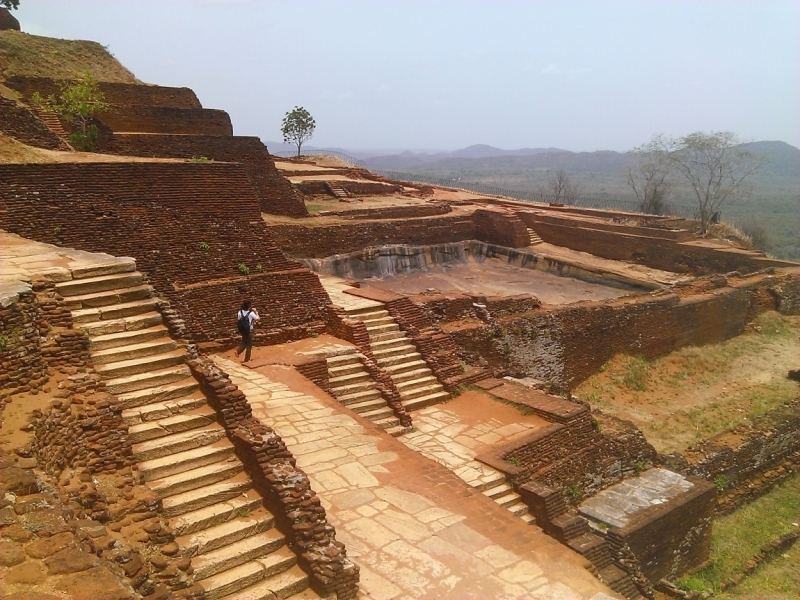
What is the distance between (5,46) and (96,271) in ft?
43.5

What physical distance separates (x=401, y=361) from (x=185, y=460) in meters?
4.60

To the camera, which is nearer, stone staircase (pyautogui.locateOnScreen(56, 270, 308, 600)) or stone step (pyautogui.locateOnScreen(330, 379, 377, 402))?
A: stone staircase (pyautogui.locateOnScreen(56, 270, 308, 600))

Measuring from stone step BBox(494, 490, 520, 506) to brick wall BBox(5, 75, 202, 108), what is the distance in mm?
12888

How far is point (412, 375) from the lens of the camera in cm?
909

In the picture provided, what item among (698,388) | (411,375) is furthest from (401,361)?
(698,388)

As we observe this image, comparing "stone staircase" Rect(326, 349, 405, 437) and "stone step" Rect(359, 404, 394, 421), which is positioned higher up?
"stone staircase" Rect(326, 349, 405, 437)

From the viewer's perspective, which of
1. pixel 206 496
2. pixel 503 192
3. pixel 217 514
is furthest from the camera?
pixel 503 192

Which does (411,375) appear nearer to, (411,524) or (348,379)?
(348,379)

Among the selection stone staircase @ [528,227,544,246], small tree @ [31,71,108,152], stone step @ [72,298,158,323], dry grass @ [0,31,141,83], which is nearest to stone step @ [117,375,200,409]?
stone step @ [72,298,158,323]

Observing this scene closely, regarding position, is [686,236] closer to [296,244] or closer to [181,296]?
[296,244]

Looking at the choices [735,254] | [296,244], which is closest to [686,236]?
[735,254]

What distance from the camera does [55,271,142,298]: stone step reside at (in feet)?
19.2

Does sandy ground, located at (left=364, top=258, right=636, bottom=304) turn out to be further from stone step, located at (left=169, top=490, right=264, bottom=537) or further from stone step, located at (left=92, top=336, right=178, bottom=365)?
stone step, located at (left=169, top=490, right=264, bottom=537)

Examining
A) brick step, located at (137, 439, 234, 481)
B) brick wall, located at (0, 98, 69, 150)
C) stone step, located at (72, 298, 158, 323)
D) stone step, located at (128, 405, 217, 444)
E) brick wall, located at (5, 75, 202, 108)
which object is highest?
brick wall, located at (5, 75, 202, 108)
